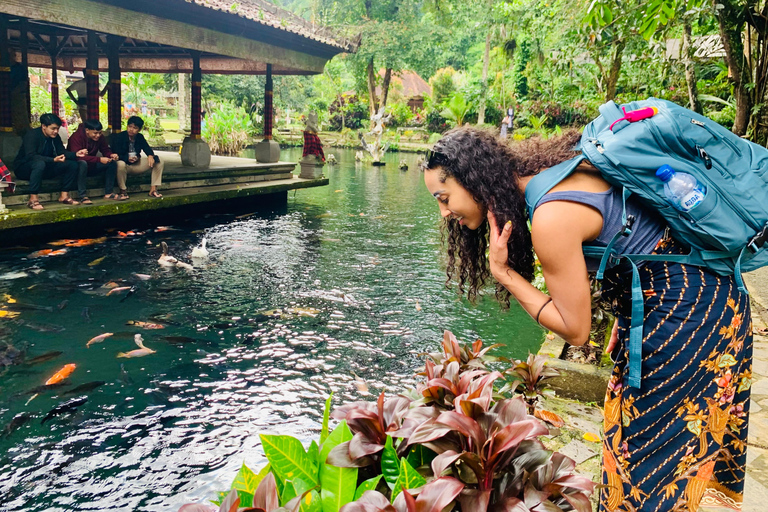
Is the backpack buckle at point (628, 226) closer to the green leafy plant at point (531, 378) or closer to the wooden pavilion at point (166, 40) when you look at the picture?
the green leafy plant at point (531, 378)

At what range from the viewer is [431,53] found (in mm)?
30797

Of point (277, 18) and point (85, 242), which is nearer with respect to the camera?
point (85, 242)

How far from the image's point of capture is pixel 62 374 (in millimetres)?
4941

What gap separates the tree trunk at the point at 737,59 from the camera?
5078 millimetres

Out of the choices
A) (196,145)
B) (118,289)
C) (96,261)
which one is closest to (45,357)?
(118,289)

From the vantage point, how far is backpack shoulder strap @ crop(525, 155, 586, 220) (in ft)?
5.64

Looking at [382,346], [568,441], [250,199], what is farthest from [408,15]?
[568,441]

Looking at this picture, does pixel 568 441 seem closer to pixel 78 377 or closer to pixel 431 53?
pixel 78 377

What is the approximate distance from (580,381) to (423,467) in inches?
104

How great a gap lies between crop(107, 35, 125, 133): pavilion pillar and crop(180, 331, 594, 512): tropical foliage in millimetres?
13539

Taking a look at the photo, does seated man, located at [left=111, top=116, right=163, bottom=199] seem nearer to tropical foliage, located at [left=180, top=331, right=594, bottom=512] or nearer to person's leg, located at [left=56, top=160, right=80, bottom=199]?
person's leg, located at [left=56, top=160, right=80, bottom=199]

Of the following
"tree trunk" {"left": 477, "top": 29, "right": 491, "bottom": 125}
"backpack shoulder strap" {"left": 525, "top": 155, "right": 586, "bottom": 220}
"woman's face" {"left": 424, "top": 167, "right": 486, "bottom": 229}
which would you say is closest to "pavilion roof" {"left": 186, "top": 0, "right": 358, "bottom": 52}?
"woman's face" {"left": 424, "top": 167, "right": 486, "bottom": 229}

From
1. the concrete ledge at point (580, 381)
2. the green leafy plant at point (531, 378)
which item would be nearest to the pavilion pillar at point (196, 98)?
the concrete ledge at point (580, 381)

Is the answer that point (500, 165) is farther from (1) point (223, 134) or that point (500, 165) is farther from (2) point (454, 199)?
(1) point (223, 134)
